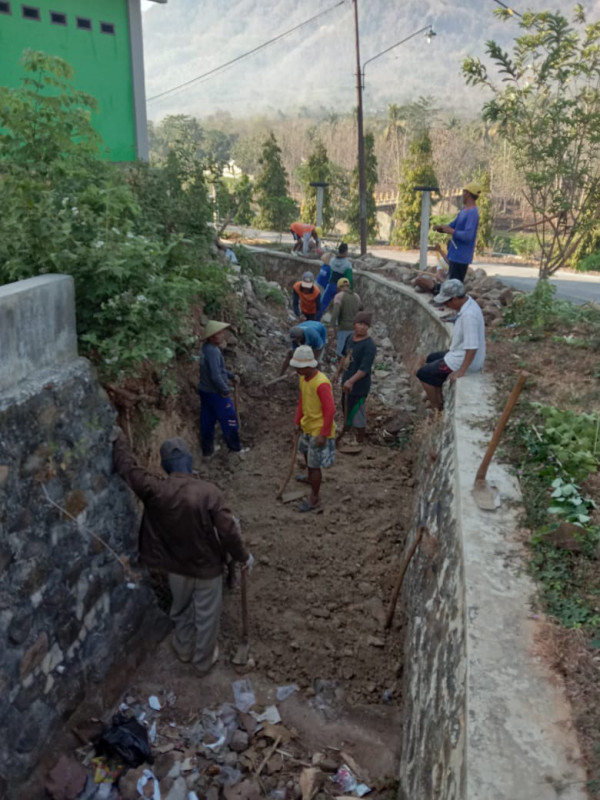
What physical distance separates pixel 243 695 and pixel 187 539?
1.22 metres

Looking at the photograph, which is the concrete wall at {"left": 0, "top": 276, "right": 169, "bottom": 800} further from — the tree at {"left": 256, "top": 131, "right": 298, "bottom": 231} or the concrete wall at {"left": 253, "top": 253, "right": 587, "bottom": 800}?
the tree at {"left": 256, "top": 131, "right": 298, "bottom": 231}

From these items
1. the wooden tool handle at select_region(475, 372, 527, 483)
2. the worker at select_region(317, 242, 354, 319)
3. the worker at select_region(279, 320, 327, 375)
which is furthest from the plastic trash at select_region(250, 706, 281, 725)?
the worker at select_region(317, 242, 354, 319)

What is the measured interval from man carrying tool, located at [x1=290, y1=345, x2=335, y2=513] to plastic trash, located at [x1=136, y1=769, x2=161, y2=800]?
2.94m

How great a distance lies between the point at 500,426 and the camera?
3701 millimetres

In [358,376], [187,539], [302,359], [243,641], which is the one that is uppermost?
[302,359]

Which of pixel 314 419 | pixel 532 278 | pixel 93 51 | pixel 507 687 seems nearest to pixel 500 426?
pixel 507 687

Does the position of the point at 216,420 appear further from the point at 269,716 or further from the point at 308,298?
the point at 308,298

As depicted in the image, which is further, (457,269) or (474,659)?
(457,269)

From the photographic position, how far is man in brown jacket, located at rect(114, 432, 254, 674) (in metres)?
4.12

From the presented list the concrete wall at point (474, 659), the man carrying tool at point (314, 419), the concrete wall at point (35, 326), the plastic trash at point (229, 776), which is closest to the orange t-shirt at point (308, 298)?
the man carrying tool at point (314, 419)

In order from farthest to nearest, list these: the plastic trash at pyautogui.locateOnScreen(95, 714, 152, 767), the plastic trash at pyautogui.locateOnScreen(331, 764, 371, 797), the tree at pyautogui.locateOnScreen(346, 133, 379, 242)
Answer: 1. the tree at pyautogui.locateOnScreen(346, 133, 379, 242)
2. the plastic trash at pyautogui.locateOnScreen(95, 714, 152, 767)
3. the plastic trash at pyautogui.locateOnScreen(331, 764, 371, 797)

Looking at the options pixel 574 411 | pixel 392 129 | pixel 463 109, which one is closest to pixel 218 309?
pixel 574 411

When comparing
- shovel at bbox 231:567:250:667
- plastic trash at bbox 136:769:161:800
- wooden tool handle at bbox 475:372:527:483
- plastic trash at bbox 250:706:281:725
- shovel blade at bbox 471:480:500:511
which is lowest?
plastic trash at bbox 136:769:161:800

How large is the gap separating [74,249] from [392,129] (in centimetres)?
5254
